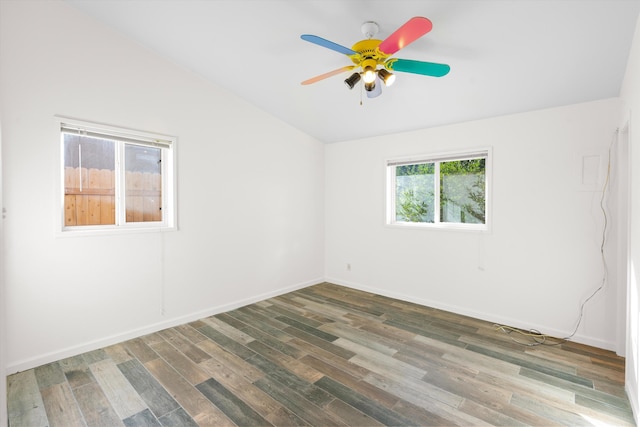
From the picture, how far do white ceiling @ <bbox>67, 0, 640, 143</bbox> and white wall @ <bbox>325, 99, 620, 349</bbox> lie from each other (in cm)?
23

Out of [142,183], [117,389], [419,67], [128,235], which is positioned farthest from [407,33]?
[117,389]

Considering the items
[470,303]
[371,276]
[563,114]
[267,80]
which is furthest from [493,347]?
[267,80]

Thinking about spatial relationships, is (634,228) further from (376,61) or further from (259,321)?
(259,321)

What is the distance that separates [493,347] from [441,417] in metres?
1.20

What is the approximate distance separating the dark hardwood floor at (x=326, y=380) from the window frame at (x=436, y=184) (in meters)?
1.15

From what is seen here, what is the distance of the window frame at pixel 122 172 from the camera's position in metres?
2.77

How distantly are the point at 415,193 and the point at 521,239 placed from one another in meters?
1.38

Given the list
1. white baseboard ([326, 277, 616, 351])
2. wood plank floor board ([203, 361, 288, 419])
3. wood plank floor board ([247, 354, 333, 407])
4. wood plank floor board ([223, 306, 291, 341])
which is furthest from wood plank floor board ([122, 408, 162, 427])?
white baseboard ([326, 277, 616, 351])

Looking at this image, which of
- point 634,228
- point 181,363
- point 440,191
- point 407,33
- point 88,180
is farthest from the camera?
point 440,191

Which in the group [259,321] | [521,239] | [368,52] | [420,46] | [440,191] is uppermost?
[420,46]

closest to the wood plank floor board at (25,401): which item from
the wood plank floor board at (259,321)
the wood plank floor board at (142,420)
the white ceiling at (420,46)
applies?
the wood plank floor board at (142,420)

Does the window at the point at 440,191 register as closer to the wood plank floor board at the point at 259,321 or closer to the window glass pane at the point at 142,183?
the wood plank floor board at the point at 259,321

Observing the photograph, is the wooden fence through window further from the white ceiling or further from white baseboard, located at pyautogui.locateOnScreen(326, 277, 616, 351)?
white baseboard, located at pyautogui.locateOnScreen(326, 277, 616, 351)

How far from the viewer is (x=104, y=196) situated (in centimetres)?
306
